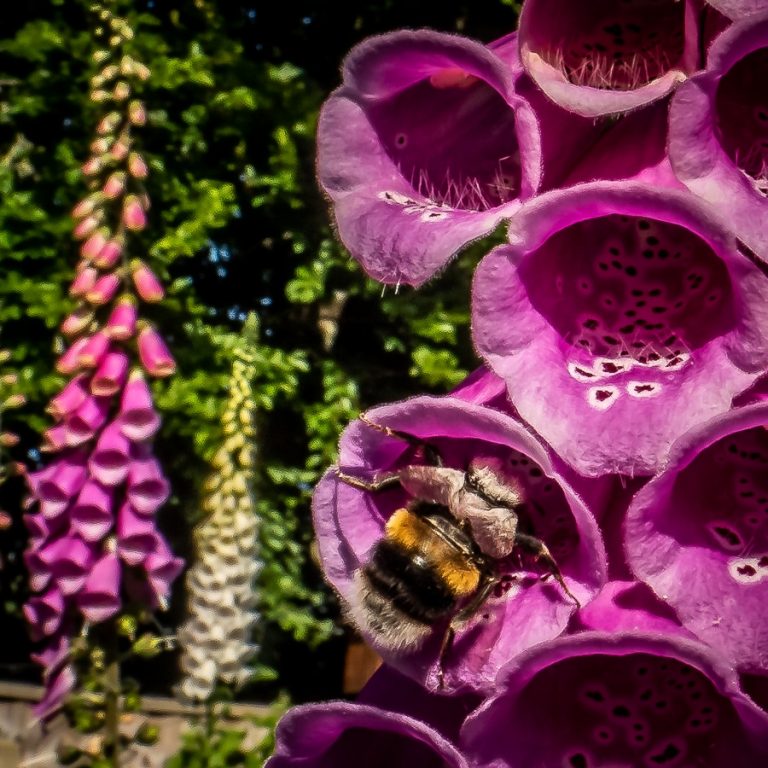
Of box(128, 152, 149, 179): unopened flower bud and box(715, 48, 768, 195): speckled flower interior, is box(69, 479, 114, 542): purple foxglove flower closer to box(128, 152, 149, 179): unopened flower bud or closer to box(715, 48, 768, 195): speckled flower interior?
box(128, 152, 149, 179): unopened flower bud

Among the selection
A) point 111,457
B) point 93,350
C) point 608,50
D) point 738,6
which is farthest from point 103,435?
point 738,6

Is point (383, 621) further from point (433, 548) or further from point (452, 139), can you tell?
point (452, 139)

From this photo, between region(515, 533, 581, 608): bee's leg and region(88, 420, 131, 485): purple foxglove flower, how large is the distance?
1.13m

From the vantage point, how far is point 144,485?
168 cm

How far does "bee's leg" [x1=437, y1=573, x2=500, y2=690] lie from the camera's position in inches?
23.3

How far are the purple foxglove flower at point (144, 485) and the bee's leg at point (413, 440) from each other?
1087mm

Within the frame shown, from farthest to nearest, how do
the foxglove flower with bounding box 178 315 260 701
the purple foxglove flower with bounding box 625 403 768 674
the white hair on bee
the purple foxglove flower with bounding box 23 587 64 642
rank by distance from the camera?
the foxglove flower with bounding box 178 315 260 701 → the purple foxglove flower with bounding box 23 587 64 642 → the white hair on bee → the purple foxglove flower with bounding box 625 403 768 674

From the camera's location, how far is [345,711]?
1.88 feet

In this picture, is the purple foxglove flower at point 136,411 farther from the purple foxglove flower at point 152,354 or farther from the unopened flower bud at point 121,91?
the unopened flower bud at point 121,91

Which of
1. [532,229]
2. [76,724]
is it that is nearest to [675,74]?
[532,229]

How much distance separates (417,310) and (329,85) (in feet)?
2.33

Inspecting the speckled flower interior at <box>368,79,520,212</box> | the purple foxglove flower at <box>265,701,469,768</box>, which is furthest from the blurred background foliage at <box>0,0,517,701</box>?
the purple foxglove flower at <box>265,701,469,768</box>

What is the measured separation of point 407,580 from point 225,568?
123cm

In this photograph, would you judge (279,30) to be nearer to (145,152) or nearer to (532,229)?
(145,152)
